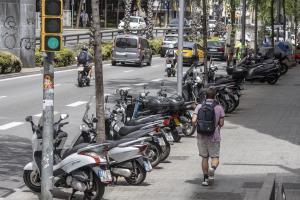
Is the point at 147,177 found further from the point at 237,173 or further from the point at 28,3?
the point at 28,3

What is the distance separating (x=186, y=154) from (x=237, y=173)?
2.26 m

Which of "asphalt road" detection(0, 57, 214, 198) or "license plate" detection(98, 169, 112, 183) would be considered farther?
"asphalt road" detection(0, 57, 214, 198)

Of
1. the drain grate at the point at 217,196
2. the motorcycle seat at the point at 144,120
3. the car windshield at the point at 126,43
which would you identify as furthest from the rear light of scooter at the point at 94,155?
the car windshield at the point at 126,43

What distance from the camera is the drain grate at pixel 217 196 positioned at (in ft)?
35.2

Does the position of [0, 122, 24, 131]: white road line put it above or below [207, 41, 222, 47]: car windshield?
below

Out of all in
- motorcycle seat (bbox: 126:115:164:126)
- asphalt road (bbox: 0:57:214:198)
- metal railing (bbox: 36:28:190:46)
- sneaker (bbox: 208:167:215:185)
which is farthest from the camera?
metal railing (bbox: 36:28:190:46)

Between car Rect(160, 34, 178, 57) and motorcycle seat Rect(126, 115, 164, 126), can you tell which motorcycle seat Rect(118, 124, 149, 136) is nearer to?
motorcycle seat Rect(126, 115, 164, 126)

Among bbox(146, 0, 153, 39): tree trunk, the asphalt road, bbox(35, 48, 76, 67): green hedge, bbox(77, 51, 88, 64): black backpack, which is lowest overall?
the asphalt road

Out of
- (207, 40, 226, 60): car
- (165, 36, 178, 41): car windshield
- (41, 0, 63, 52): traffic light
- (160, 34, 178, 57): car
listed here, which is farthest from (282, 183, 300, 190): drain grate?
(165, 36, 178, 41): car windshield

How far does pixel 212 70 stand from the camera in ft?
90.7

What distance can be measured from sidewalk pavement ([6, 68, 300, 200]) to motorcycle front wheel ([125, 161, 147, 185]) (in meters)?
0.11

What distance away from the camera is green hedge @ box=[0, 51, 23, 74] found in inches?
1336

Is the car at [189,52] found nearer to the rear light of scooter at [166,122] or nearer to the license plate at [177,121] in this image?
the license plate at [177,121]

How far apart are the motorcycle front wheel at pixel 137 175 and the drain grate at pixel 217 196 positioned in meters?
0.88
